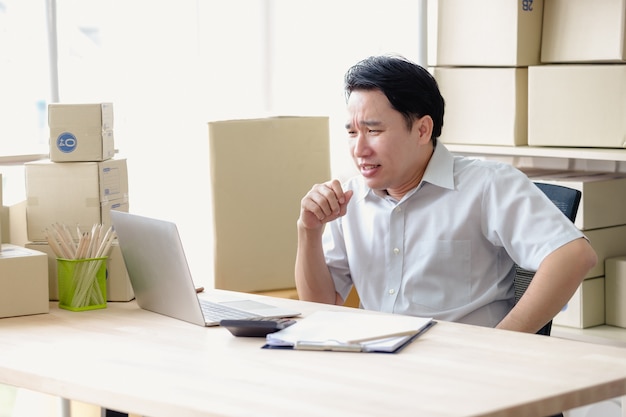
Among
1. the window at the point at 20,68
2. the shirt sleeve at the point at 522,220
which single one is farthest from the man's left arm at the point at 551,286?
the window at the point at 20,68

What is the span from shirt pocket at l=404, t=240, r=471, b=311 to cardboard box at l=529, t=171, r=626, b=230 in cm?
69

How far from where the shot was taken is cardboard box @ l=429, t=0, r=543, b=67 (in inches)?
113

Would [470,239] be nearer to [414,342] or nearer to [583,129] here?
[414,342]

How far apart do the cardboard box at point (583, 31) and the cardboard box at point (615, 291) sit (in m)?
0.59

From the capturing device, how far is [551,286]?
6.35 ft

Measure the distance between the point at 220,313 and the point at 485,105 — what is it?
1.41 m

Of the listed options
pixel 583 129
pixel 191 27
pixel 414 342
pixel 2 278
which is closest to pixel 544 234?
pixel 414 342

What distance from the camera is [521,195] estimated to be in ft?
6.68

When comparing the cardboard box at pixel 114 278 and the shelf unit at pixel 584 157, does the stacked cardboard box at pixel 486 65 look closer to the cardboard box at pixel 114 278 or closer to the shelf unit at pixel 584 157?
the shelf unit at pixel 584 157

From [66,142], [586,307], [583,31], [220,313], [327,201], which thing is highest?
[583,31]

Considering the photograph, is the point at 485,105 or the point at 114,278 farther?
the point at 485,105

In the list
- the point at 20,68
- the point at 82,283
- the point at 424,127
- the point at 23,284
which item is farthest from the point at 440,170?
the point at 20,68

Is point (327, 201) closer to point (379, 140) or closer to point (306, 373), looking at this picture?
point (379, 140)

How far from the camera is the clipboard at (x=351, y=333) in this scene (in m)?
1.61
